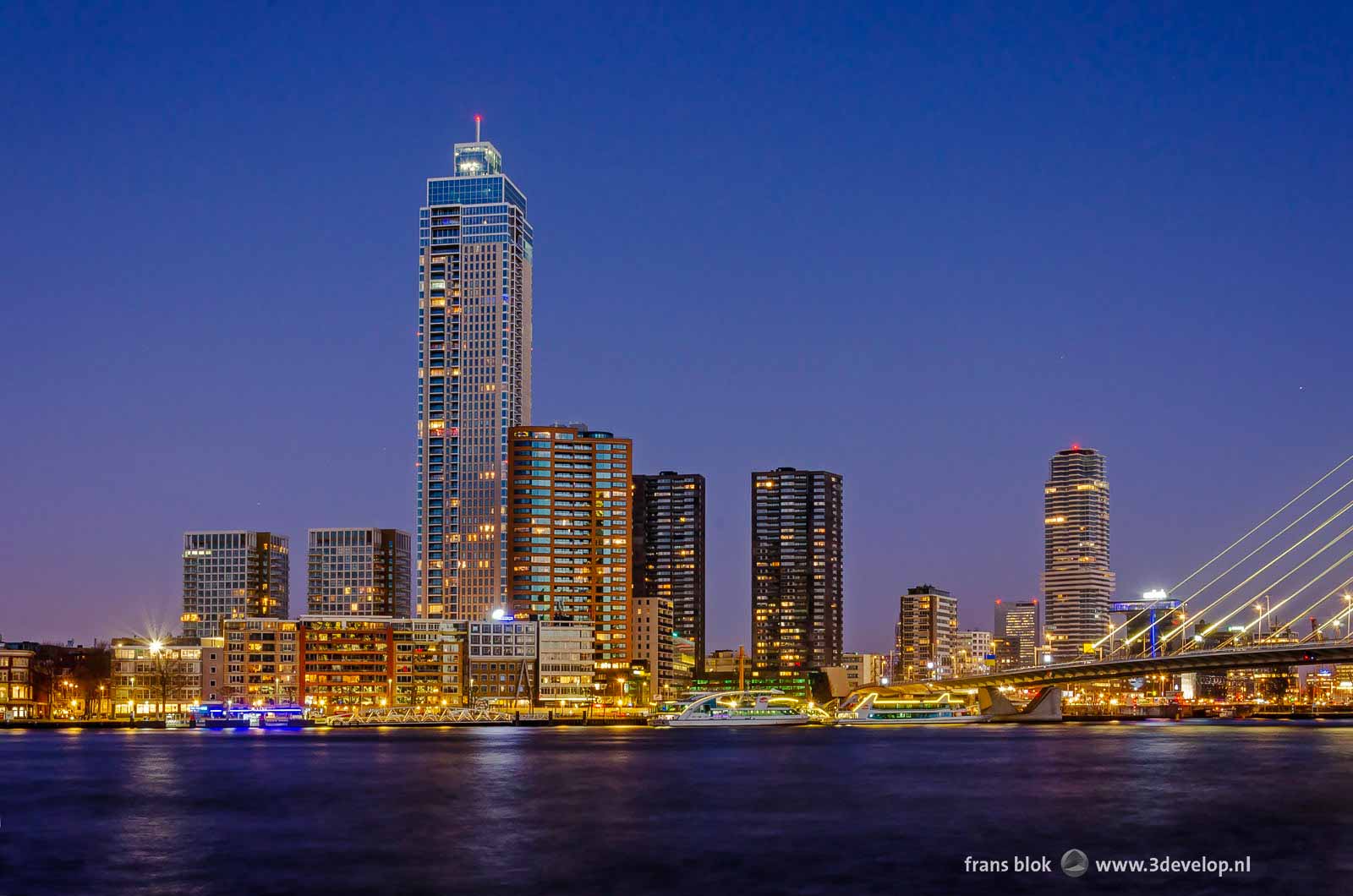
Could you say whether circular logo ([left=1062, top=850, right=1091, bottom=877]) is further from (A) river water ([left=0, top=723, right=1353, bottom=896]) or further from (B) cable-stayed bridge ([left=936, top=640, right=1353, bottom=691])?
(B) cable-stayed bridge ([left=936, top=640, right=1353, bottom=691])

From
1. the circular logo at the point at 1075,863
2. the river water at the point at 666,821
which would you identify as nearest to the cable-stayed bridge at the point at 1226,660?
the river water at the point at 666,821

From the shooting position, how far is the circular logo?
47406mm

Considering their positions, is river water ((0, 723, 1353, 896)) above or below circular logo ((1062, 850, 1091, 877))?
below

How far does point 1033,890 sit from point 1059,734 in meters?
122

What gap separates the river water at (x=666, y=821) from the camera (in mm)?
47594

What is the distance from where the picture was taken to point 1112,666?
156m

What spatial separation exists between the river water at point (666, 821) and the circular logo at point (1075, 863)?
650 millimetres

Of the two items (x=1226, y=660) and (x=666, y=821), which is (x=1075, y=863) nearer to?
(x=666, y=821)

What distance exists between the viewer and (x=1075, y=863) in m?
49.6

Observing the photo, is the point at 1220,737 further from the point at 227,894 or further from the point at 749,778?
the point at 227,894

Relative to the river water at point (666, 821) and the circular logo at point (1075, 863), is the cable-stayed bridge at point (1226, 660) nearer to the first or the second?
the river water at point (666, 821)

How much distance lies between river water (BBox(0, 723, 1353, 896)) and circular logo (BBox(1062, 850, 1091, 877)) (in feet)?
2.13

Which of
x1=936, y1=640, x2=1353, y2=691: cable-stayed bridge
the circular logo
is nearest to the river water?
the circular logo

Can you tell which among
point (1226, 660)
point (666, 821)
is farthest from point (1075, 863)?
point (1226, 660)
